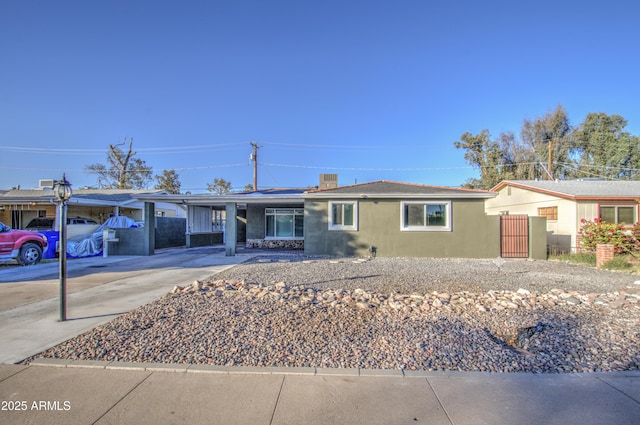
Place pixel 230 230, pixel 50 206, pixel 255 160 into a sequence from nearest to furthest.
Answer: pixel 230 230
pixel 50 206
pixel 255 160

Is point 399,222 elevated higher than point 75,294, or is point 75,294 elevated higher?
point 399,222

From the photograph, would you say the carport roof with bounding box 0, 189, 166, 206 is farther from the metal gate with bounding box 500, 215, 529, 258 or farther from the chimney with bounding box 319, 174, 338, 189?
the metal gate with bounding box 500, 215, 529, 258

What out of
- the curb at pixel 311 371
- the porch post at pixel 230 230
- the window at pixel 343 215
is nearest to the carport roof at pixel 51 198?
the porch post at pixel 230 230

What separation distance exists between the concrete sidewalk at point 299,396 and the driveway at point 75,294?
1.08 metres

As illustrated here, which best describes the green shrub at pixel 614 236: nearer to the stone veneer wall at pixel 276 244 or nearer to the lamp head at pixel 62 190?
the stone veneer wall at pixel 276 244

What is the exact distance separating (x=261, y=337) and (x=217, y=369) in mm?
871

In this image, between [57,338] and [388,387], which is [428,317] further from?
[57,338]

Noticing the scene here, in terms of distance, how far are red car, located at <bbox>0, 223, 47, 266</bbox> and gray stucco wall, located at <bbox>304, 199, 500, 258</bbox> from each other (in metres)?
10.1

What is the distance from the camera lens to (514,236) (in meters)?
13.7

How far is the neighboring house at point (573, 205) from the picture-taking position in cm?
1415

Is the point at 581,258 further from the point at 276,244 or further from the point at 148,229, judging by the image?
the point at 148,229

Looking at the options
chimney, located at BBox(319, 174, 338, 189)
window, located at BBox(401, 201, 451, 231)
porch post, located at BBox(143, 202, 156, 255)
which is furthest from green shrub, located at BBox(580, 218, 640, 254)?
porch post, located at BBox(143, 202, 156, 255)

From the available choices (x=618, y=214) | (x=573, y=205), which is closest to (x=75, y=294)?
(x=573, y=205)

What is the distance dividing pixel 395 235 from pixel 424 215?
1.50 metres
